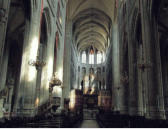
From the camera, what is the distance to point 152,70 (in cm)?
1104

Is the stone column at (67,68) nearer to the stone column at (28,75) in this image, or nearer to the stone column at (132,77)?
the stone column at (132,77)

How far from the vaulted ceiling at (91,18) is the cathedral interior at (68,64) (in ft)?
0.65

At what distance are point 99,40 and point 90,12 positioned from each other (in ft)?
46.1

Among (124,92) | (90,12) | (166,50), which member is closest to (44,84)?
(124,92)

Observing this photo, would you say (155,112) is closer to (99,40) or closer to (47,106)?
(47,106)

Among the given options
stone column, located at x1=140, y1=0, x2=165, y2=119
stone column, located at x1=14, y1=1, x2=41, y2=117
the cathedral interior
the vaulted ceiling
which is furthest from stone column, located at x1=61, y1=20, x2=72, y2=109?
stone column, located at x1=140, y1=0, x2=165, y2=119

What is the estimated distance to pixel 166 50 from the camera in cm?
2406

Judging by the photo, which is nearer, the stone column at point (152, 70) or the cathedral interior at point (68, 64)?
the stone column at point (152, 70)

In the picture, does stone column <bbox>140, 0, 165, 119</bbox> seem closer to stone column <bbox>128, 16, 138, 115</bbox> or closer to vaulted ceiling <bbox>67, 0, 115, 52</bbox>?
stone column <bbox>128, 16, 138, 115</bbox>

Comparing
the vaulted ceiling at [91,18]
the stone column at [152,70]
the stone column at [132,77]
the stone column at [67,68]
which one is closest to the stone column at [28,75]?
the stone column at [152,70]

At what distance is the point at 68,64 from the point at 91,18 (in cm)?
1347

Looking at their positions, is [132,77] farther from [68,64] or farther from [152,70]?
[68,64]

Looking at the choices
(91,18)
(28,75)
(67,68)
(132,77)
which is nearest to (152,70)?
(132,77)

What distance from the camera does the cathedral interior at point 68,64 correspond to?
10.6 metres
